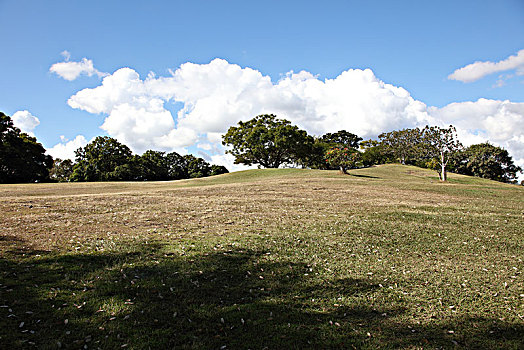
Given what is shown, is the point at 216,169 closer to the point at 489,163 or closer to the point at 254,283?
the point at 489,163

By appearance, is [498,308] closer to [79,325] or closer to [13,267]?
[79,325]

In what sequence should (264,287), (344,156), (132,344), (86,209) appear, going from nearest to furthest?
1. (132,344)
2. (264,287)
3. (86,209)
4. (344,156)

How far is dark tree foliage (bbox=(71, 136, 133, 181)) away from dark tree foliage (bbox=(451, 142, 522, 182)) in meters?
78.0

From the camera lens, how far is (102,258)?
8.68m

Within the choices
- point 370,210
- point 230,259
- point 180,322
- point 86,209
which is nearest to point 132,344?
→ point 180,322

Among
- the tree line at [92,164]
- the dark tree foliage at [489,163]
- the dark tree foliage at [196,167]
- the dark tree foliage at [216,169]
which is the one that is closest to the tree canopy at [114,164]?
the tree line at [92,164]

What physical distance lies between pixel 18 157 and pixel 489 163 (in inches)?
3904

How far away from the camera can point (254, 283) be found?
7.50 m

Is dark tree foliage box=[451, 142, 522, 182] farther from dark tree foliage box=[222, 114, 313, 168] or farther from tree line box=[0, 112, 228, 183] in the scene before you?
tree line box=[0, 112, 228, 183]

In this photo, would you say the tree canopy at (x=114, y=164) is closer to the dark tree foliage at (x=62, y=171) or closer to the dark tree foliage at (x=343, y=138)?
the dark tree foliage at (x=62, y=171)

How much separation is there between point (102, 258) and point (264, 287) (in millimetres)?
4761

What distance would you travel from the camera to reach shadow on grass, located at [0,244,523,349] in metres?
5.23

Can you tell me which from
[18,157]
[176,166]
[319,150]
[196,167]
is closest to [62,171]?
[18,157]

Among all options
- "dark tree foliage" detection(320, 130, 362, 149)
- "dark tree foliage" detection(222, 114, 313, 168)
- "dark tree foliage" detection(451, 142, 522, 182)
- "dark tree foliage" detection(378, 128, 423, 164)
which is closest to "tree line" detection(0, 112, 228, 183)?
"dark tree foliage" detection(222, 114, 313, 168)
